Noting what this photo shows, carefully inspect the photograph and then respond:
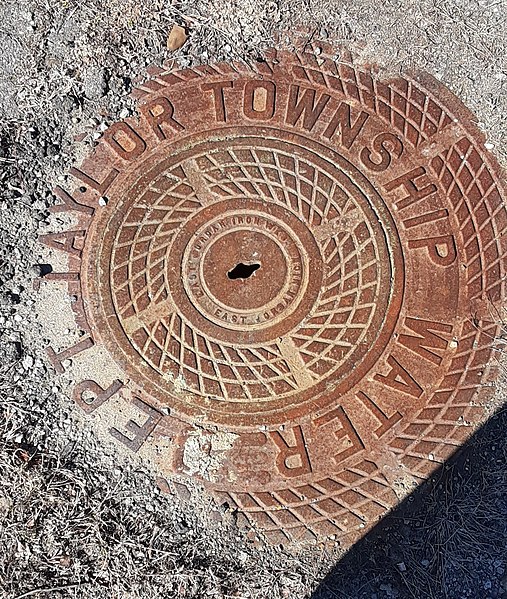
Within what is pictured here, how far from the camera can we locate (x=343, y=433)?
2.07 m

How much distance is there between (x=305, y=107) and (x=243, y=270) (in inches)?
24.7

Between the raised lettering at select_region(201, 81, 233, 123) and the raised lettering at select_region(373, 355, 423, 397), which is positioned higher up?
the raised lettering at select_region(201, 81, 233, 123)

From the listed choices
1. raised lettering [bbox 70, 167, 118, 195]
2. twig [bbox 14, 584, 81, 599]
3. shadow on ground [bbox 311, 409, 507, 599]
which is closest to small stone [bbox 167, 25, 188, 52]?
raised lettering [bbox 70, 167, 118, 195]

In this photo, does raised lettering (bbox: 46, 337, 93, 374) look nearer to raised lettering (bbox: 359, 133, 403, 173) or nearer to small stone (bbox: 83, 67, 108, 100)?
small stone (bbox: 83, 67, 108, 100)

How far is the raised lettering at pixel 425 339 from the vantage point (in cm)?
212

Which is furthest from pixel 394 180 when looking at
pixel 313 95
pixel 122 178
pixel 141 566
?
pixel 141 566

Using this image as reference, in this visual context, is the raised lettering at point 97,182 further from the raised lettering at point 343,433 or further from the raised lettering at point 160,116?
the raised lettering at point 343,433

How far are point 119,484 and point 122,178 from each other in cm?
105

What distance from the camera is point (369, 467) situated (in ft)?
6.76

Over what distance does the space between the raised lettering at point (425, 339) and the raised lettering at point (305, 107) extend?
0.78 m

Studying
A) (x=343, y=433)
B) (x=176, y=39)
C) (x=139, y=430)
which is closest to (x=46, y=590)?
(x=139, y=430)

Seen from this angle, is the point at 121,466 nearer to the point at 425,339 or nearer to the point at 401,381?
the point at 401,381

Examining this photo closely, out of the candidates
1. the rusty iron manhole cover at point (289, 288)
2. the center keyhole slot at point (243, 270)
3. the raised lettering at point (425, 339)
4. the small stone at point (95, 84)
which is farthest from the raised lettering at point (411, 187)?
the small stone at point (95, 84)

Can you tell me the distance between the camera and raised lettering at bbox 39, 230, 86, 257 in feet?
7.08
